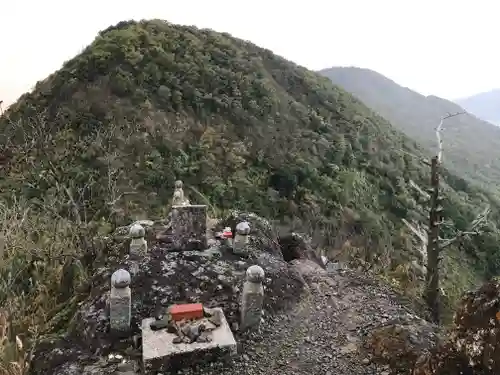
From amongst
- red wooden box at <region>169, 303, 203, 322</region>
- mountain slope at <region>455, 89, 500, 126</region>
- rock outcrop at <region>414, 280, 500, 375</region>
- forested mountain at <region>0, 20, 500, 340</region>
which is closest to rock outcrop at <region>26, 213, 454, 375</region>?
red wooden box at <region>169, 303, 203, 322</region>

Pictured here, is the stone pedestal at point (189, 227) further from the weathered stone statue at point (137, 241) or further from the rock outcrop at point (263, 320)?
the weathered stone statue at point (137, 241)

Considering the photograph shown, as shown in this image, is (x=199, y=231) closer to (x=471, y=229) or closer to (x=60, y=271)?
(x=60, y=271)

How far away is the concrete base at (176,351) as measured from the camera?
5438 millimetres

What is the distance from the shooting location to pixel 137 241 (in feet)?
25.2

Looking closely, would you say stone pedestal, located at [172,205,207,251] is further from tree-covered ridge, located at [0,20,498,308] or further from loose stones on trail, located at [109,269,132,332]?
tree-covered ridge, located at [0,20,498,308]

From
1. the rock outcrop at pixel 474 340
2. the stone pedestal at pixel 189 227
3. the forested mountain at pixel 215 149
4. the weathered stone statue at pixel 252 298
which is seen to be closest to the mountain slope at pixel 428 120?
the forested mountain at pixel 215 149

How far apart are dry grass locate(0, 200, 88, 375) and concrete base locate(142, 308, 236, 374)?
1.90 m

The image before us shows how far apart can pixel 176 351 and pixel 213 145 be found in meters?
20.1

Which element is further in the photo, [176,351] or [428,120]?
[428,120]

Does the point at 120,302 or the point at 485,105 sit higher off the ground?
the point at 485,105

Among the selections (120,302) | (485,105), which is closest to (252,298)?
(120,302)

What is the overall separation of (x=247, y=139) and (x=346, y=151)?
709cm

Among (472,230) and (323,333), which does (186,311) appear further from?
(472,230)

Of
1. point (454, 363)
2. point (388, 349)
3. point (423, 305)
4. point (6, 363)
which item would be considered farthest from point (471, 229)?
point (6, 363)
